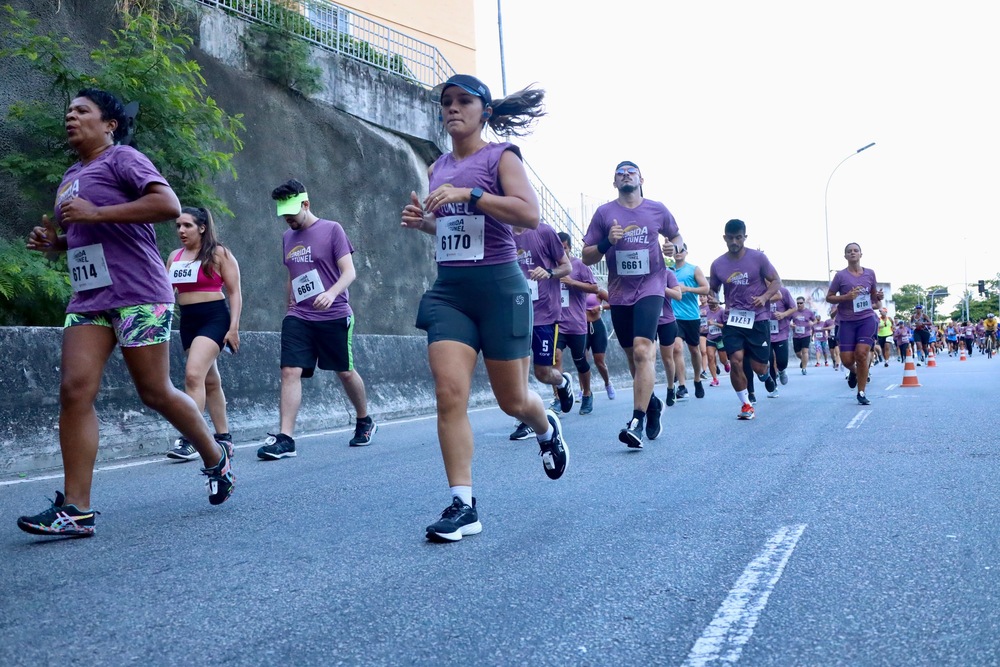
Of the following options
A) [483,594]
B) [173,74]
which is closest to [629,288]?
[483,594]

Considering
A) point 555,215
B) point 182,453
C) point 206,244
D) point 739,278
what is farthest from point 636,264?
point 555,215

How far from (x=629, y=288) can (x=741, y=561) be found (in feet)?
15.3

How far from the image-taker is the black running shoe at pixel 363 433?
8.39 meters

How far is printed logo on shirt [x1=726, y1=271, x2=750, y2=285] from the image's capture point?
10727 millimetres

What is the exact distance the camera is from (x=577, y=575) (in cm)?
366

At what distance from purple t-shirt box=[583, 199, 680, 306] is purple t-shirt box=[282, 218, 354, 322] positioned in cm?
199

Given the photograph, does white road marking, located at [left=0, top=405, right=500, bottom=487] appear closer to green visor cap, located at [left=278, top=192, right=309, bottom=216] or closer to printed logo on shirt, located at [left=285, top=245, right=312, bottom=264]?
printed logo on shirt, located at [left=285, top=245, right=312, bottom=264]

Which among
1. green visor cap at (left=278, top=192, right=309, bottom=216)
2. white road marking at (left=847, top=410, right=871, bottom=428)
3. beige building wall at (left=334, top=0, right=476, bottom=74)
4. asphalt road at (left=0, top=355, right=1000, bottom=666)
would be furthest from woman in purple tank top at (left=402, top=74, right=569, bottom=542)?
beige building wall at (left=334, top=0, right=476, bottom=74)

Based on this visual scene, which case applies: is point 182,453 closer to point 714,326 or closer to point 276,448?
point 276,448

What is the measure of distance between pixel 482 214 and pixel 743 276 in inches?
265

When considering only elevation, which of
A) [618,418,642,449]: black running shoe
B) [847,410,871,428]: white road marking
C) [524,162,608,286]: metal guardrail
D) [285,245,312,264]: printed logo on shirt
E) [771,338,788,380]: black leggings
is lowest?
[847,410,871,428]: white road marking

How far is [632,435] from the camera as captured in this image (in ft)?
23.9

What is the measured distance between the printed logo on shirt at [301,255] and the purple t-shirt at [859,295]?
7047 millimetres

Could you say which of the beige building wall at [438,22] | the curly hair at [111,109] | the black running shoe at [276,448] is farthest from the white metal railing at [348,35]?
the curly hair at [111,109]
